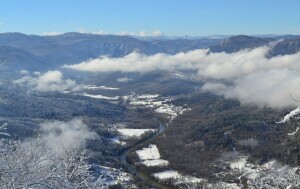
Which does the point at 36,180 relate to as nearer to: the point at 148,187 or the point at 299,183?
the point at 299,183

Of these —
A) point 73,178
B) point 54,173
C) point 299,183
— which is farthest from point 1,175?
point 299,183

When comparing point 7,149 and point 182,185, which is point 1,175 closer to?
point 7,149

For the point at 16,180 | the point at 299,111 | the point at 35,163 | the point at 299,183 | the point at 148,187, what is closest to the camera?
the point at 16,180

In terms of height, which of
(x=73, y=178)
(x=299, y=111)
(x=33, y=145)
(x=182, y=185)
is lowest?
(x=182, y=185)

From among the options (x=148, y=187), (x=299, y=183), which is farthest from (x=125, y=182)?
(x=299, y=183)

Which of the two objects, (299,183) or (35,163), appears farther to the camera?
(299,183)

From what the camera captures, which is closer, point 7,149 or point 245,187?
point 7,149

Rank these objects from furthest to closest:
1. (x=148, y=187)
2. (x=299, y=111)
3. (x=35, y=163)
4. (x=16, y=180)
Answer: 1. (x=148, y=187)
2. (x=299, y=111)
3. (x=35, y=163)
4. (x=16, y=180)

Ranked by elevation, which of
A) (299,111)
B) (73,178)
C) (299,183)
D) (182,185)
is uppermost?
(299,111)

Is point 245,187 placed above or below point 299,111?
below
